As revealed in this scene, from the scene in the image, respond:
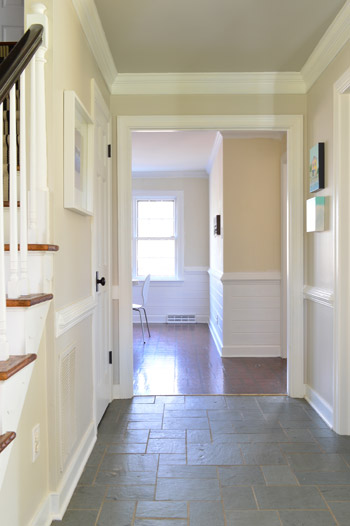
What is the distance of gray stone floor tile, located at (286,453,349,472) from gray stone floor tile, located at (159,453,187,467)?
0.62 meters

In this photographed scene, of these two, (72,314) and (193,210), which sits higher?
(193,210)

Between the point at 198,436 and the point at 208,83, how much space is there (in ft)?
8.83

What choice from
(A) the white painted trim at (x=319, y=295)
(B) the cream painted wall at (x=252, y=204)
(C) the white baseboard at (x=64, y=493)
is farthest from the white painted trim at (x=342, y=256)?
(B) the cream painted wall at (x=252, y=204)

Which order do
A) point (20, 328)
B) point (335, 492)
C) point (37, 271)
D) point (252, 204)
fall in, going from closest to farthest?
point (20, 328) → point (37, 271) → point (335, 492) → point (252, 204)

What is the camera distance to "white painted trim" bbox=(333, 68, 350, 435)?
2729mm

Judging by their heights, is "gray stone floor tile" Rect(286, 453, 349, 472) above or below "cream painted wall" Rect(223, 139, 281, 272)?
below

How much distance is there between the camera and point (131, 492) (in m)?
2.12

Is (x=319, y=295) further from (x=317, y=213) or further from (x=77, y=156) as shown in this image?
(x=77, y=156)

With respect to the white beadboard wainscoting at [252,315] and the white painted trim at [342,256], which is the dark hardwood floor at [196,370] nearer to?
the white beadboard wainscoting at [252,315]

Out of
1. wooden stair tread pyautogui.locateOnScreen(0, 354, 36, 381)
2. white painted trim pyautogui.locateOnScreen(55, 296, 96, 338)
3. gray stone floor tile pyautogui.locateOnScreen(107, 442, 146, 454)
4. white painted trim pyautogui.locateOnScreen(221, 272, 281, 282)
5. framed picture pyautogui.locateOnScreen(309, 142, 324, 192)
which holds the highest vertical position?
framed picture pyautogui.locateOnScreen(309, 142, 324, 192)

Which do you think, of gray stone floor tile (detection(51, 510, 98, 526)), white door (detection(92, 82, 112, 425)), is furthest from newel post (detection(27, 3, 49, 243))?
gray stone floor tile (detection(51, 510, 98, 526))

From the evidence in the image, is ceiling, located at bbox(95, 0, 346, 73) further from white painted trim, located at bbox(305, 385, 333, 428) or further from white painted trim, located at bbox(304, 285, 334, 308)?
white painted trim, located at bbox(305, 385, 333, 428)

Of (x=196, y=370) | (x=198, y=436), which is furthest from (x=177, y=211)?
(x=198, y=436)

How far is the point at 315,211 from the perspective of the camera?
9.89 feet
